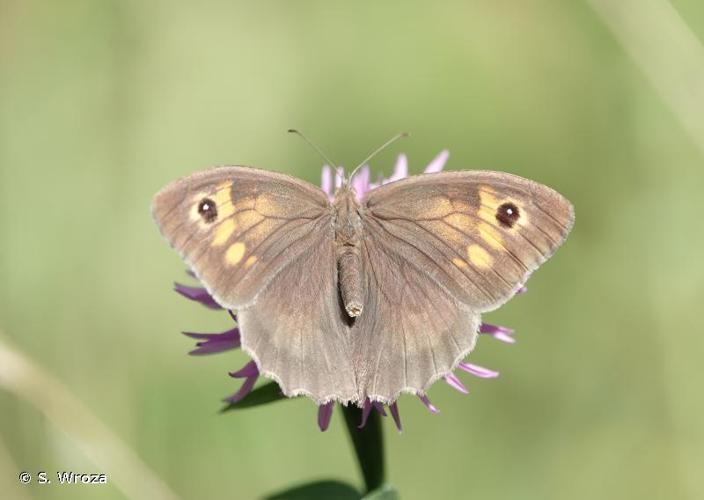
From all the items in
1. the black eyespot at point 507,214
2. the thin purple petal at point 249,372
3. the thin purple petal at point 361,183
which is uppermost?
the thin purple petal at point 361,183

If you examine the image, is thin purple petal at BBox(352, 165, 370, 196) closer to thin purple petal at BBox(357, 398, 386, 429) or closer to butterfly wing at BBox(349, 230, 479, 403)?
butterfly wing at BBox(349, 230, 479, 403)

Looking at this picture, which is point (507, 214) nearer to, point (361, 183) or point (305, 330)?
point (305, 330)

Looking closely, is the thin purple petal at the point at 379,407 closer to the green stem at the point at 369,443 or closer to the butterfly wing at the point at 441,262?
the green stem at the point at 369,443

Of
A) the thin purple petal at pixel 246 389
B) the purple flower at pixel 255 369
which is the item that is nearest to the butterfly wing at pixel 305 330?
the purple flower at pixel 255 369

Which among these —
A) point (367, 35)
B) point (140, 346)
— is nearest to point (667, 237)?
point (367, 35)

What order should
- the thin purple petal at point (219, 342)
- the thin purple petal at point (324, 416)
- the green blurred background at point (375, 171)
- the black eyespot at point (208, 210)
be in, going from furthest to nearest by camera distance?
the green blurred background at point (375, 171), the thin purple petal at point (219, 342), the thin purple petal at point (324, 416), the black eyespot at point (208, 210)

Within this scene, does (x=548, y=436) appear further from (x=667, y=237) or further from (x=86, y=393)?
(x=86, y=393)

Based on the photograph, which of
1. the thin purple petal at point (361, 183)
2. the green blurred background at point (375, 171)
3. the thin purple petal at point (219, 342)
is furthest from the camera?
the green blurred background at point (375, 171)
